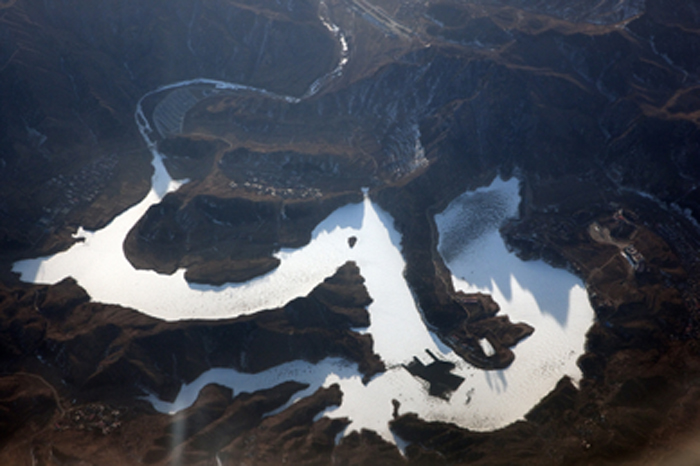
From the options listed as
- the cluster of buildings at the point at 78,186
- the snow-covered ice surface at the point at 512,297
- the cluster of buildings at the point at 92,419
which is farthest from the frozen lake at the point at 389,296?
the cluster of buildings at the point at 78,186

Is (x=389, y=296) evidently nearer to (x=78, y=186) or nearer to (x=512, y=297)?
(x=512, y=297)

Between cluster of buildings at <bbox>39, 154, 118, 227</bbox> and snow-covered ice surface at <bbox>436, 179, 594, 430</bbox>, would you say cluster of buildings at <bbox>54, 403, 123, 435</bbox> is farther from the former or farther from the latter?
snow-covered ice surface at <bbox>436, 179, 594, 430</bbox>

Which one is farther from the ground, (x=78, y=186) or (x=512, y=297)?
(x=78, y=186)

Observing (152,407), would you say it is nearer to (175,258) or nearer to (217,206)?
(175,258)

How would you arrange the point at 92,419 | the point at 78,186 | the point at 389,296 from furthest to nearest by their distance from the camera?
the point at 78,186, the point at 389,296, the point at 92,419

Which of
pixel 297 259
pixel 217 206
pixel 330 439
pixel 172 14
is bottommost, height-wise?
pixel 330 439

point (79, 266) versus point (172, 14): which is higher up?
point (172, 14)

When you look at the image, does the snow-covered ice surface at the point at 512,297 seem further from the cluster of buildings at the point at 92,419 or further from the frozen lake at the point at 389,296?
the cluster of buildings at the point at 92,419

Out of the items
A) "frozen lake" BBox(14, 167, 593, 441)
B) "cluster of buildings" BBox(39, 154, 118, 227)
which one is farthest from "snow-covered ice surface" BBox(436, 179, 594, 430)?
"cluster of buildings" BBox(39, 154, 118, 227)

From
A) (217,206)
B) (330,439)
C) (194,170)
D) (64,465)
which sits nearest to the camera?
(64,465)

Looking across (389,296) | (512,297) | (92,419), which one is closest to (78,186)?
(92,419)

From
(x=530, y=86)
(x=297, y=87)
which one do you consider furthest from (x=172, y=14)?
(x=530, y=86)
